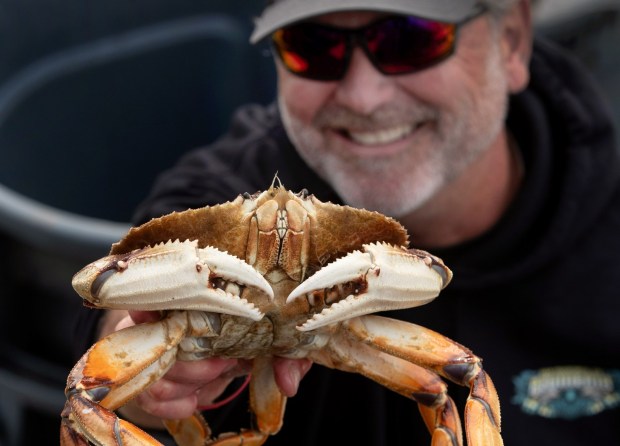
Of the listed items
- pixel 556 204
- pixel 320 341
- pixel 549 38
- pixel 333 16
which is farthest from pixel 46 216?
pixel 549 38

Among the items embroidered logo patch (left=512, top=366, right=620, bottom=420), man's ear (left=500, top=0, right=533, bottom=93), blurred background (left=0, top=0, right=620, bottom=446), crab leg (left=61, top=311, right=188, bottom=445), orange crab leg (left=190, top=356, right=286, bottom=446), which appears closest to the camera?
crab leg (left=61, top=311, right=188, bottom=445)

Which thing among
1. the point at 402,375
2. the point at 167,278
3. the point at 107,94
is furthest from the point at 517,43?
the point at 107,94

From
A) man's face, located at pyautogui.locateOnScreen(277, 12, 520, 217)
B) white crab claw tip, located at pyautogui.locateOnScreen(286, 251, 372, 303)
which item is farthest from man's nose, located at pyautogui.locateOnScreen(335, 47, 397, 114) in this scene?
white crab claw tip, located at pyautogui.locateOnScreen(286, 251, 372, 303)

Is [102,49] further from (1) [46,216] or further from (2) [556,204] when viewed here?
(2) [556,204]

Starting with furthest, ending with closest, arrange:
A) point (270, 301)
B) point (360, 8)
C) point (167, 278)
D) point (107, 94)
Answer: point (107, 94) < point (360, 8) < point (270, 301) < point (167, 278)

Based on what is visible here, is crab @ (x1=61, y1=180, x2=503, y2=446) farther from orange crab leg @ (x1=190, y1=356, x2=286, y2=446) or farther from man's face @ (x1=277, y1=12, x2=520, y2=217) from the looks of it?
man's face @ (x1=277, y1=12, x2=520, y2=217)

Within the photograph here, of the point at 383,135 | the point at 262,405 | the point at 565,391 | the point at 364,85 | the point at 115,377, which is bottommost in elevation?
the point at 565,391

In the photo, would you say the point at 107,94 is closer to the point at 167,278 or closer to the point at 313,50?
the point at 313,50

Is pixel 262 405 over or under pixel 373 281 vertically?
under
